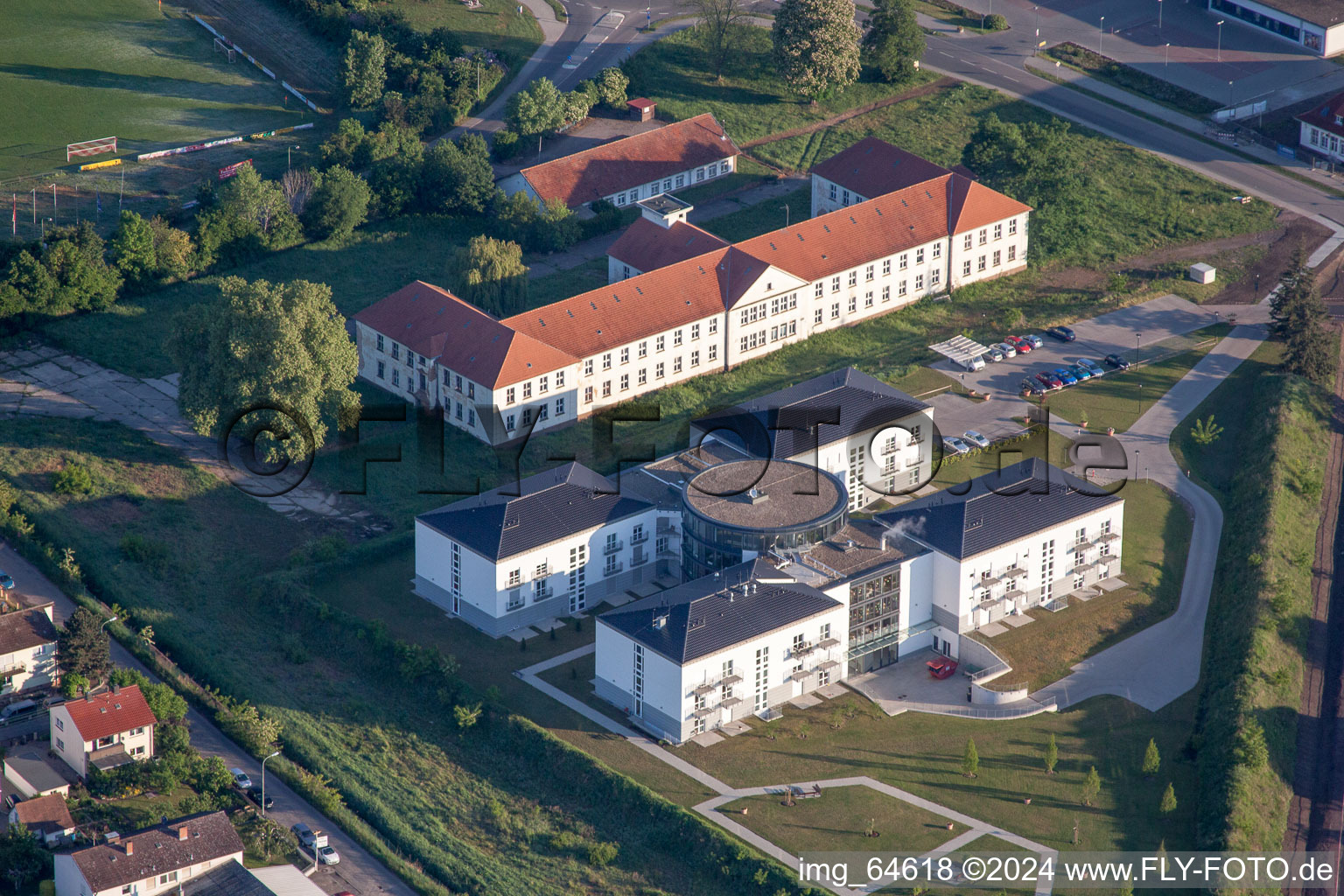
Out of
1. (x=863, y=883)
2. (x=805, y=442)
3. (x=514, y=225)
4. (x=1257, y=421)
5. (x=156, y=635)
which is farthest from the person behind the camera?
(x=514, y=225)

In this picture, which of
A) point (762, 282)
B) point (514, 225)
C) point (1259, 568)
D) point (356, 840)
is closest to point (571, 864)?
point (356, 840)

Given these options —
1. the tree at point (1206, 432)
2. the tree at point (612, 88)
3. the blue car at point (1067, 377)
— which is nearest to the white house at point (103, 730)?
the blue car at point (1067, 377)

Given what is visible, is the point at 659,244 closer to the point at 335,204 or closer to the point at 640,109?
the point at 335,204

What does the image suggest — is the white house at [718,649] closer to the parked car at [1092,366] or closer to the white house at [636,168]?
the parked car at [1092,366]

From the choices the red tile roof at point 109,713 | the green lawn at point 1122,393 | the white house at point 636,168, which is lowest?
the red tile roof at point 109,713

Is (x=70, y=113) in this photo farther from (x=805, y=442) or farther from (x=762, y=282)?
(x=805, y=442)

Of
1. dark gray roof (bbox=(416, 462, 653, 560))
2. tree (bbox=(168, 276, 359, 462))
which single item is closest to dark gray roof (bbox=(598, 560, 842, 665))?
dark gray roof (bbox=(416, 462, 653, 560))

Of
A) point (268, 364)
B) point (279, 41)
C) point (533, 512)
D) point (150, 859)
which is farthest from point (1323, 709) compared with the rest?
point (279, 41)
